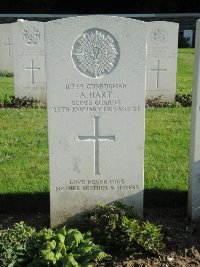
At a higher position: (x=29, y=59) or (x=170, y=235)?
(x=29, y=59)

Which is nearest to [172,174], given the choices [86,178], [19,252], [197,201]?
[197,201]

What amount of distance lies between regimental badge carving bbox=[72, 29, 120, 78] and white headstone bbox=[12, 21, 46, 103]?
544 cm

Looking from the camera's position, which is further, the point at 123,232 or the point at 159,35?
the point at 159,35

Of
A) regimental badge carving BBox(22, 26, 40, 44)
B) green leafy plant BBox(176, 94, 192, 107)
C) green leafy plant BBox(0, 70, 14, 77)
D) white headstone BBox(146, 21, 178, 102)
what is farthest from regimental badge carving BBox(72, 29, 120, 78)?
green leafy plant BBox(0, 70, 14, 77)

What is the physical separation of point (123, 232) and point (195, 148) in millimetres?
1002

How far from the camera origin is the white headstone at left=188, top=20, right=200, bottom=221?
3.91 meters

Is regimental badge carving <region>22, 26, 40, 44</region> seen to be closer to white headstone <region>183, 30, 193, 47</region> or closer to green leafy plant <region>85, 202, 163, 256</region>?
green leafy plant <region>85, 202, 163, 256</region>

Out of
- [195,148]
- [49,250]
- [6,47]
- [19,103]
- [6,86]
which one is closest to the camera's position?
[49,250]

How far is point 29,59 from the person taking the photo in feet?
30.2

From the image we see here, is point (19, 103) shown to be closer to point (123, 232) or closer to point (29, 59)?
point (29, 59)

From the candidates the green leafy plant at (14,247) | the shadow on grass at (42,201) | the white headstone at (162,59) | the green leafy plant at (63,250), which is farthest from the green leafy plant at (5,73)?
the green leafy plant at (63,250)

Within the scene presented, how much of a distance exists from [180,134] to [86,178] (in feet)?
10.6

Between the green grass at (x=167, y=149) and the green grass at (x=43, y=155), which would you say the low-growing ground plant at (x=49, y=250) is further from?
the green grass at (x=167, y=149)
